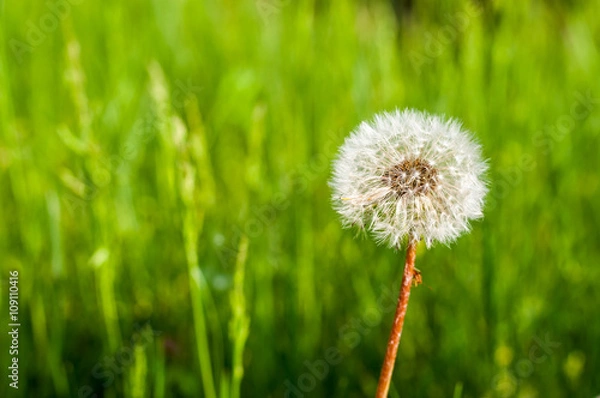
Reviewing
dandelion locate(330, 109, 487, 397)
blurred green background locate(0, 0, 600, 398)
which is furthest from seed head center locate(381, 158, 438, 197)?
blurred green background locate(0, 0, 600, 398)

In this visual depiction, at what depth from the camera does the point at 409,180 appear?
0.91 meters

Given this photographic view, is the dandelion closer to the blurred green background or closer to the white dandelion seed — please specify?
the white dandelion seed

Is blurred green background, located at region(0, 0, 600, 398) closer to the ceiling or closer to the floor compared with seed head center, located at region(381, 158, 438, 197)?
closer to the ceiling

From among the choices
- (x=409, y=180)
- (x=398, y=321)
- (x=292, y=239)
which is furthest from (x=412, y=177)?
(x=292, y=239)

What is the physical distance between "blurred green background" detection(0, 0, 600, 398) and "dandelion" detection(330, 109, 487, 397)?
0.33m

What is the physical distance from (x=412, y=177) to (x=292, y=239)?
1112mm

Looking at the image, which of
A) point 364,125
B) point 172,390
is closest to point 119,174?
point 172,390

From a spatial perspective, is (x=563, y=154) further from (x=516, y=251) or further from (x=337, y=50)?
(x=337, y=50)

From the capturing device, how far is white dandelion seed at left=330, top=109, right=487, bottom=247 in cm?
89

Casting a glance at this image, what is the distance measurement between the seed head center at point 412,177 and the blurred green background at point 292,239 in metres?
0.37

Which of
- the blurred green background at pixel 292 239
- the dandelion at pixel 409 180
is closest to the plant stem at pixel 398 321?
the dandelion at pixel 409 180

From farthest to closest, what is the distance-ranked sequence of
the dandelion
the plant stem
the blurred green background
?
the blurred green background → the dandelion → the plant stem

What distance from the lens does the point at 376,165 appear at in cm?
93

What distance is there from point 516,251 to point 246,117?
4.27ft
